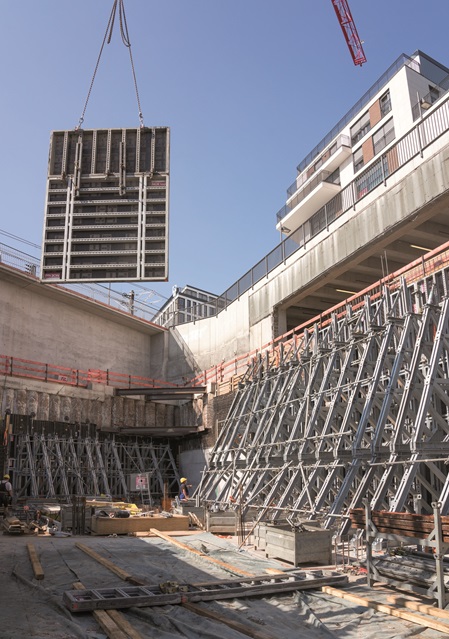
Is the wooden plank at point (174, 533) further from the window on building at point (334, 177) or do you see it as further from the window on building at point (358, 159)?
the window on building at point (334, 177)

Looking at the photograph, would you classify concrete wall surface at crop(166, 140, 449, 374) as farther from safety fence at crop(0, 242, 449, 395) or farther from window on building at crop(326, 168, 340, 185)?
window on building at crop(326, 168, 340, 185)

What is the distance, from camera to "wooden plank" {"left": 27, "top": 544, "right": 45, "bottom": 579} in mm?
8725

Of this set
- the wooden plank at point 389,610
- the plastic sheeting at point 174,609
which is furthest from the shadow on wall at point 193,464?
the wooden plank at point 389,610

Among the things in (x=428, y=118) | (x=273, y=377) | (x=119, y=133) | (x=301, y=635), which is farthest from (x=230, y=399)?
(x=301, y=635)

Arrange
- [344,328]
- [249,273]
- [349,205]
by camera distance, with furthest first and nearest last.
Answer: [249,273] → [349,205] → [344,328]

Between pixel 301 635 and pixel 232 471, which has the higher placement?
pixel 232 471

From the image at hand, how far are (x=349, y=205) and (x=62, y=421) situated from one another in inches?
610

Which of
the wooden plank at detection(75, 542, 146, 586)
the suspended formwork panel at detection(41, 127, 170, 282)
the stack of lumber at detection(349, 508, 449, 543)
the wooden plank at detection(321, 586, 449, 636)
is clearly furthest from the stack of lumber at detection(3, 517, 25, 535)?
the wooden plank at detection(321, 586, 449, 636)

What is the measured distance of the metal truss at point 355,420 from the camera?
11539 millimetres

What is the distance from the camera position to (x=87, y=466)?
82.3 feet

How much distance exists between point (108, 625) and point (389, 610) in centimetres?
325

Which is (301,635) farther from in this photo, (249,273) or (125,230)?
(249,273)

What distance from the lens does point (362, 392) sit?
51.8ft

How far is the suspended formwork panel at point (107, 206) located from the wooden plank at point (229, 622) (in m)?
12.2
